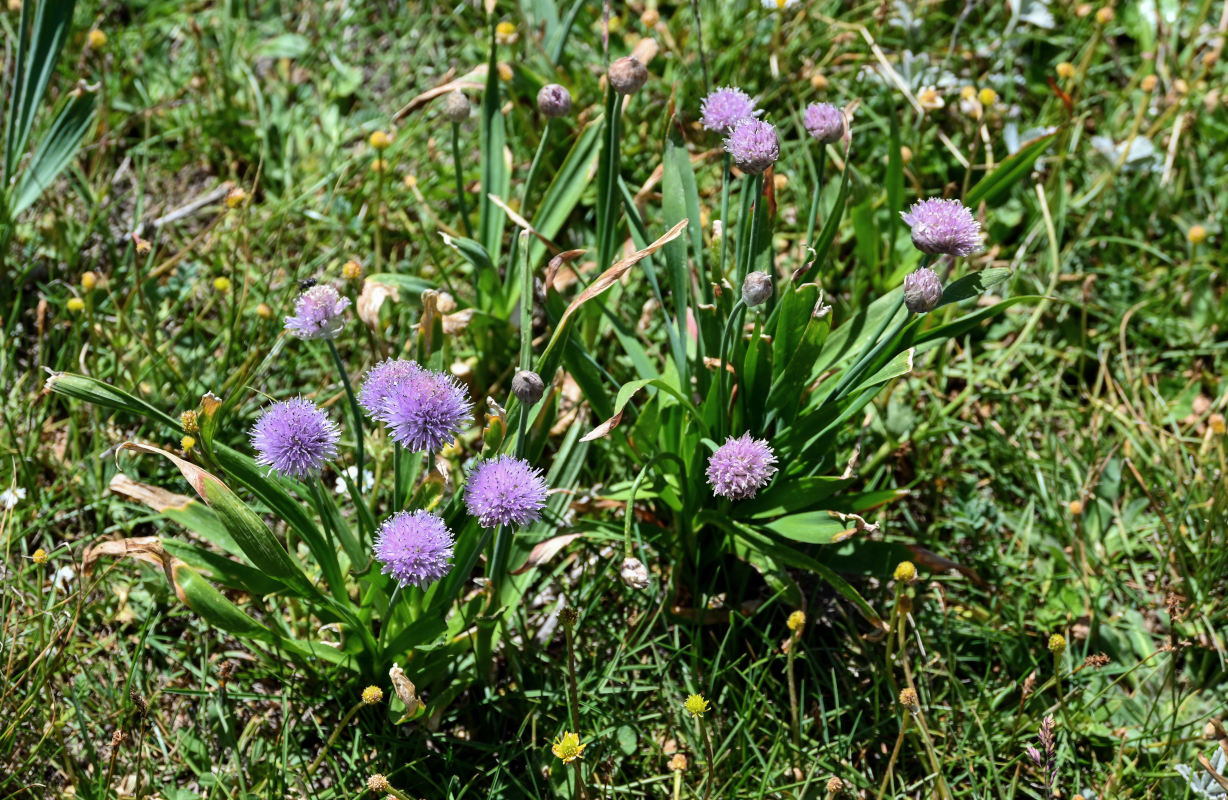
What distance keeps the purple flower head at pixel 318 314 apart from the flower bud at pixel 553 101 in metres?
0.70

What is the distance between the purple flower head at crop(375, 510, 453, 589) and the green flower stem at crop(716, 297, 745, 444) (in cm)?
58

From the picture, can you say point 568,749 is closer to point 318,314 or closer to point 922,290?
point 318,314

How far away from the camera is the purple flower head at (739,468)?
1.67m

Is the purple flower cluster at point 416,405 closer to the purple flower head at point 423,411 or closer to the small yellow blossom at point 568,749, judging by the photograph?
the purple flower head at point 423,411

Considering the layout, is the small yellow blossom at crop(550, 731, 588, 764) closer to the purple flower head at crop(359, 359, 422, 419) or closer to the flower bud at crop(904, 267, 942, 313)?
the purple flower head at crop(359, 359, 422, 419)

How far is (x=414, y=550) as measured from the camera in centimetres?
150

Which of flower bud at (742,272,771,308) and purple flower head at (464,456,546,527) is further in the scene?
flower bud at (742,272,771,308)

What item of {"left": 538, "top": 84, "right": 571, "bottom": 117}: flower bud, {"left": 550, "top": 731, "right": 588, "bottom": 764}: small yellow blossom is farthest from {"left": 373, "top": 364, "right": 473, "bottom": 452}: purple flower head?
{"left": 538, "top": 84, "right": 571, "bottom": 117}: flower bud

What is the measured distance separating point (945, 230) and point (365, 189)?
1.71m

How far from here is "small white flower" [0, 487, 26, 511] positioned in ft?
6.62

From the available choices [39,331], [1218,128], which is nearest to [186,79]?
[39,331]

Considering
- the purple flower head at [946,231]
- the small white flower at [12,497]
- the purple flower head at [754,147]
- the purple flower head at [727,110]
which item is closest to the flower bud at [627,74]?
the purple flower head at [727,110]

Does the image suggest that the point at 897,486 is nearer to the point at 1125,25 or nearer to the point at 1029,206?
the point at 1029,206

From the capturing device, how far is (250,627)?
5.62 ft
